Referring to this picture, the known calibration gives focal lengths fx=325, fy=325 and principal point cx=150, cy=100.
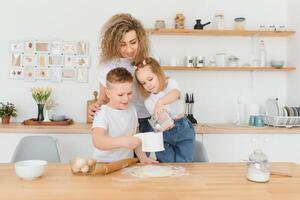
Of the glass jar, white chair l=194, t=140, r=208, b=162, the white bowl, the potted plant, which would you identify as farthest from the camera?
the potted plant

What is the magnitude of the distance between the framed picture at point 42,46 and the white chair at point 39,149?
1.22m

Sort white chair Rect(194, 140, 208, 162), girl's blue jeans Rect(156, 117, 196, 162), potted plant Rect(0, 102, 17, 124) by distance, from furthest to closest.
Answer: potted plant Rect(0, 102, 17, 124) < white chair Rect(194, 140, 208, 162) < girl's blue jeans Rect(156, 117, 196, 162)

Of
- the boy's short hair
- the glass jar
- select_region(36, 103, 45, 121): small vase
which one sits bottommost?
select_region(36, 103, 45, 121): small vase

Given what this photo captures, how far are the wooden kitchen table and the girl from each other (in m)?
0.44

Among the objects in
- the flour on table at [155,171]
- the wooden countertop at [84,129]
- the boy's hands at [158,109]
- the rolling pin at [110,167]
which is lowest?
the wooden countertop at [84,129]

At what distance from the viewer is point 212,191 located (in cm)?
116

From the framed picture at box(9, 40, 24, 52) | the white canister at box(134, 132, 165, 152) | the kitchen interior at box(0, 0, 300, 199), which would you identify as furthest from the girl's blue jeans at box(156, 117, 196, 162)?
the framed picture at box(9, 40, 24, 52)

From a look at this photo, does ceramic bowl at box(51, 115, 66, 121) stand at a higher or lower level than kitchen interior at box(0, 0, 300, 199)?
lower

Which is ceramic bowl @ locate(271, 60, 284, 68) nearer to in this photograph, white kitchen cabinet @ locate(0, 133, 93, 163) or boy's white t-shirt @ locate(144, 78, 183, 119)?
boy's white t-shirt @ locate(144, 78, 183, 119)

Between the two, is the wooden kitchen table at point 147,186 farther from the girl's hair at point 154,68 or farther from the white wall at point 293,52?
the white wall at point 293,52

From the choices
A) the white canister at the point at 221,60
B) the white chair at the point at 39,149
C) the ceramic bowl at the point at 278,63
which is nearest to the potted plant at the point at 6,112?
the white chair at the point at 39,149

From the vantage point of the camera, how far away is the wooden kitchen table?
1.10m

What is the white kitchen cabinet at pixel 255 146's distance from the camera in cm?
277

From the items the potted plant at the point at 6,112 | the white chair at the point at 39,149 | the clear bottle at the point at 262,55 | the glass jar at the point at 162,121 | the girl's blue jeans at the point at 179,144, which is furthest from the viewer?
the clear bottle at the point at 262,55
